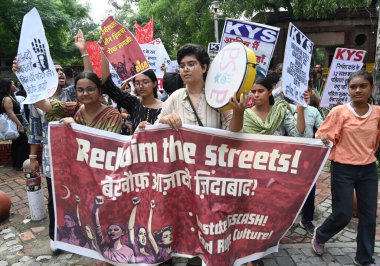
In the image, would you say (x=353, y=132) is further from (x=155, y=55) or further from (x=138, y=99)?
(x=155, y=55)

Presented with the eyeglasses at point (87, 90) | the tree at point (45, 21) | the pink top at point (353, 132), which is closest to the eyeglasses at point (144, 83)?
the eyeglasses at point (87, 90)

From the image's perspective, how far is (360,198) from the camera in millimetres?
2896

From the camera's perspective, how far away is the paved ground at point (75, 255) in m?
3.16

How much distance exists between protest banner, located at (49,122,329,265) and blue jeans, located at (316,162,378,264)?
0.51 m

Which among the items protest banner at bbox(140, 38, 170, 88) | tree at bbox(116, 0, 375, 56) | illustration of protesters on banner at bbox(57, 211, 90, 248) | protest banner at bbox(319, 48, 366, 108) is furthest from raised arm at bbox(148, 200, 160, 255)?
tree at bbox(116, 0, 375, 56)

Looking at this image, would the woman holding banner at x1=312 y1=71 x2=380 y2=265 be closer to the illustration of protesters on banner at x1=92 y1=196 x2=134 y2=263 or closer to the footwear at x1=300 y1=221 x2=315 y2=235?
the footwear at x1=300 y1=221 x2=315 y2=235

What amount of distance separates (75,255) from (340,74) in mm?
3613

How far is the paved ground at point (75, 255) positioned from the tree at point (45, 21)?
1512 cm

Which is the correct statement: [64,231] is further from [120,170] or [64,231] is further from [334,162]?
[334,162]

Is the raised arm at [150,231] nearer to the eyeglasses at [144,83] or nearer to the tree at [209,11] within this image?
the eyeglasses at [144,83]

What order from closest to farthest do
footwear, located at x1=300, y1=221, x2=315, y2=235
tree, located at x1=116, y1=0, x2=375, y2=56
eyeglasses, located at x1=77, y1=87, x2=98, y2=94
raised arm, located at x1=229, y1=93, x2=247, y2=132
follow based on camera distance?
raised arm, located at x1=229, y1=93, x2=247, y2=132 → eyeglasses, located at x1=77, y1=87, x2=98, y2=94 → footwear, located at x1=300, y1=221, x2=315, y2=235 → tree, located at x1=116, y1=0, x2=375, y2=56

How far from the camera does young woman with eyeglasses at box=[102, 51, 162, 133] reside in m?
2.96

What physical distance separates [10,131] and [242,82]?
5259 millimetres

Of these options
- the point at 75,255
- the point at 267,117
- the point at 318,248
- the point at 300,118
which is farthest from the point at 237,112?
the point at 75,255
